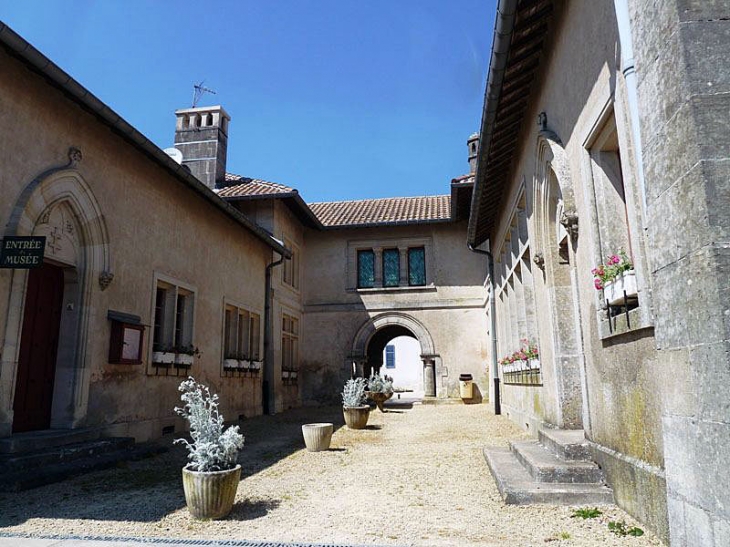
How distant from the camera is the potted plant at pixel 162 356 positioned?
8820 millimetres

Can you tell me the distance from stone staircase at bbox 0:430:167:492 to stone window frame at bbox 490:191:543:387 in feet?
18.4

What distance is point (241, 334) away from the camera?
1269 cm

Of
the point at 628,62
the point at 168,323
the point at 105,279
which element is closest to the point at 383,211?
the point at 168,323

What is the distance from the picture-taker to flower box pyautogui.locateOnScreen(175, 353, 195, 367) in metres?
9.42

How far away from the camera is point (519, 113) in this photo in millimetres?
7660

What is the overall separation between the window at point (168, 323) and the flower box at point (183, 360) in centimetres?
13

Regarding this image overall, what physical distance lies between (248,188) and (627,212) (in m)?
12.0

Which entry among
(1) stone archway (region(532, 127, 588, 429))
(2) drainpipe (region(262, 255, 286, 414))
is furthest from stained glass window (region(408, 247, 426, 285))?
(1) stone archway (region(532, 127, 588, 429))

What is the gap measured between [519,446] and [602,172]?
117 inches

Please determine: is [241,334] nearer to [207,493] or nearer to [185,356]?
[185,356]

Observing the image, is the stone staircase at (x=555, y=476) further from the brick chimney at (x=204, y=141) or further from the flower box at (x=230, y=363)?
the brick chimney at (x=204, y=141)

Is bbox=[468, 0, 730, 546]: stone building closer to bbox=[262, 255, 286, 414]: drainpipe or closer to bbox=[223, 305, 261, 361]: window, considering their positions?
bbox=[223, 305, 261, 361]: window

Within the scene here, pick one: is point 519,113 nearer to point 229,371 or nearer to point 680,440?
point 680,440

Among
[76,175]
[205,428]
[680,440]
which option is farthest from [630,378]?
[76,175]
